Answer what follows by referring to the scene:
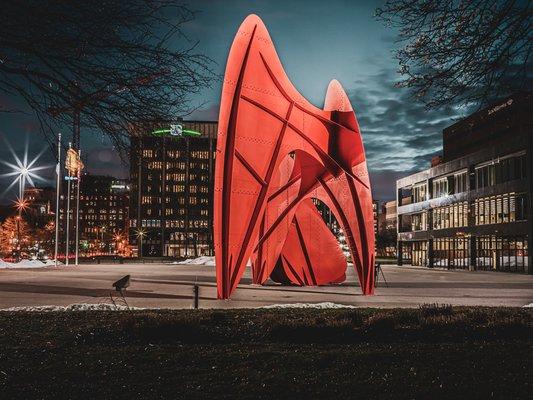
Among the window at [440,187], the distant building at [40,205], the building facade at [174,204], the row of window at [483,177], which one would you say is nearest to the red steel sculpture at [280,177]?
the row of window at [483,177]

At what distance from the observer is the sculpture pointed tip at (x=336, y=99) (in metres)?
21.9

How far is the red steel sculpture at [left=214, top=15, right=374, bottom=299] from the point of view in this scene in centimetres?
1723

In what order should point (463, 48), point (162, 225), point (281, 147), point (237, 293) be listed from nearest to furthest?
point (463, 48) → point (281, 147) → point (237, 293) → point (162, 225)

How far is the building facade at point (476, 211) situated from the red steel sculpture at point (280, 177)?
1485 cm

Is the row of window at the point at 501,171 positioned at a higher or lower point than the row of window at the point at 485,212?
higher

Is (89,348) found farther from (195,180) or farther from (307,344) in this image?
(195,180)

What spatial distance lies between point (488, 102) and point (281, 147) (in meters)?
11.1

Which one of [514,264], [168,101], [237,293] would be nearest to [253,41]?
[237,293]

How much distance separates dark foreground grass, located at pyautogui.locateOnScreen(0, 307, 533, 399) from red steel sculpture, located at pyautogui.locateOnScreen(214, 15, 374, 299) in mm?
6837

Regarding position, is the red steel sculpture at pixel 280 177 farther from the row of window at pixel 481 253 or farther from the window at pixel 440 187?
the window at pixel 440 187

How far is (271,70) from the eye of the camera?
18547 millimetres

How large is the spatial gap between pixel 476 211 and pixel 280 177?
3002 cm

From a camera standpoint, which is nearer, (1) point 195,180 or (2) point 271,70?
(2) point 271,70

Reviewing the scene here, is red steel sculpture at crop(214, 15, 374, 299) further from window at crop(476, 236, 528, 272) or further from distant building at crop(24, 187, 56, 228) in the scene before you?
distant building at crop(24, 187, 56, 228)
